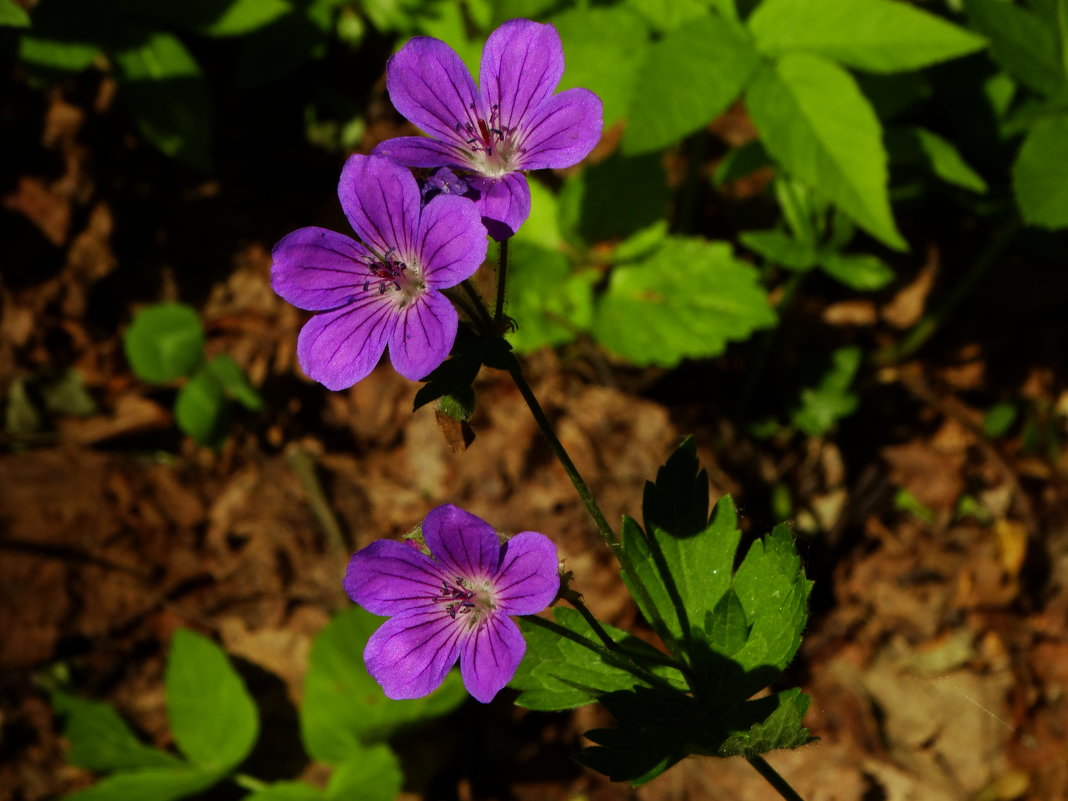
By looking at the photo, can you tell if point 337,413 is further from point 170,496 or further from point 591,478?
Answer: point 591,478

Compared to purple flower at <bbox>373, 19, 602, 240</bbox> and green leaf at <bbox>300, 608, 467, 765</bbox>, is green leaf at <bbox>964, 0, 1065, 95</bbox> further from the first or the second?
green leaf at <bbox>300, 608, 467, 765</bbox>

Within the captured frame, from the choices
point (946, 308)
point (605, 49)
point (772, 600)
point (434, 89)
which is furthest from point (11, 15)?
point (946, 308)

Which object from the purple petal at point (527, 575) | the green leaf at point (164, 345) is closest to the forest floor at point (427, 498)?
the green leaf at point (164, 345)

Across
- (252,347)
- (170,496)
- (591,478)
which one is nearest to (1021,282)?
(591,478)

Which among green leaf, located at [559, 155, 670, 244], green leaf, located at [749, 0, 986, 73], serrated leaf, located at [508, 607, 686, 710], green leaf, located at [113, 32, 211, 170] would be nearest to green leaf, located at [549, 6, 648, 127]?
green leaf, located at [749, 0, 986, 73]

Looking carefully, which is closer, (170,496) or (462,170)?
(462,170)
